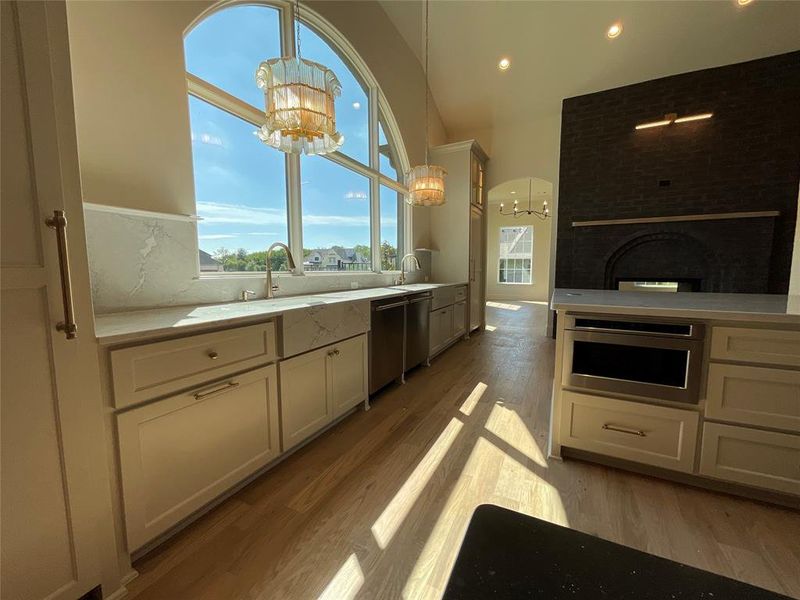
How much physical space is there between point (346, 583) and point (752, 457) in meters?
1.88

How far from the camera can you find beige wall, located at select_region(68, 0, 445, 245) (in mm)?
1496

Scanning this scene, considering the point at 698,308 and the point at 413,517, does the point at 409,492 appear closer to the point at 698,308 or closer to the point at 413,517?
the point at 413,517

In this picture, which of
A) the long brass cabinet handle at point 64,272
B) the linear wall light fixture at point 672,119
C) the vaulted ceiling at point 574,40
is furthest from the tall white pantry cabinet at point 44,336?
the linear wall light fixture at point 672,119

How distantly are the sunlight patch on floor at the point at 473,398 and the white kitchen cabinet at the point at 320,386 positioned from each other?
0.79 meters

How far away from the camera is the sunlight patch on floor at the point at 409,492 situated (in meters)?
1.41

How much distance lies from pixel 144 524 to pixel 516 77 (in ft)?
19.6

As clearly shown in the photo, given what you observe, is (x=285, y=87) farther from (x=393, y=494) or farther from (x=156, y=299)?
→ (x=393, y=494)

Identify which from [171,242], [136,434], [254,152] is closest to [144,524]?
[136,434]

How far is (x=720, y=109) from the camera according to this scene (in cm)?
416

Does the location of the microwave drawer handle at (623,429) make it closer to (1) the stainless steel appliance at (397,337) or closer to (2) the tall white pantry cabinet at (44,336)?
(1) the stainless steel appliance at (397,337)

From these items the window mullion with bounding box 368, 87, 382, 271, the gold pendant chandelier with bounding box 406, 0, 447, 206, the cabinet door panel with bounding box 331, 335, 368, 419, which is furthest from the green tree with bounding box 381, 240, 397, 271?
the cabinet door panel with bounding box 331, 335, 368, 419

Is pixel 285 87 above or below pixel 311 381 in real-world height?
above

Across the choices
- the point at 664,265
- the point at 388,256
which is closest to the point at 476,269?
the point at 388,256

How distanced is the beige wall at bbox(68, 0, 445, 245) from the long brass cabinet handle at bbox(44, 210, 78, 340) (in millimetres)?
787
